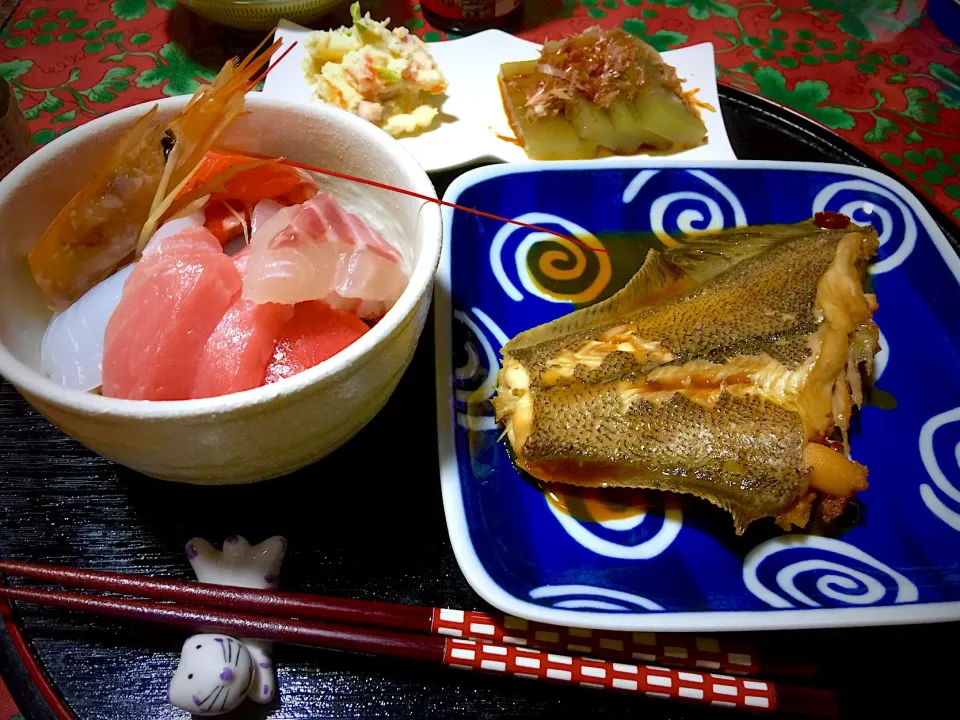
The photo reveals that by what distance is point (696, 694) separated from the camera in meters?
0.68

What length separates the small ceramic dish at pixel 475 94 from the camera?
4.75 ft

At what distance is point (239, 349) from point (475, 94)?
3.88 feet

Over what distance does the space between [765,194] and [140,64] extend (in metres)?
1.66

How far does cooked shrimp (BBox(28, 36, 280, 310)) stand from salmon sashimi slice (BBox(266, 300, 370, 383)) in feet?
0.78

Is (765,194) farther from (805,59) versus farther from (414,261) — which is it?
(805,59)

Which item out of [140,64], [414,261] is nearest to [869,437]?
[414,261]

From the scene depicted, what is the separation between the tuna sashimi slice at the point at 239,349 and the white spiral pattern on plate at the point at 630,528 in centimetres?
40

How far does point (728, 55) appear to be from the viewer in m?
1.93

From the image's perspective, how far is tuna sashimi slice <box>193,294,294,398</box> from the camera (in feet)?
2.14

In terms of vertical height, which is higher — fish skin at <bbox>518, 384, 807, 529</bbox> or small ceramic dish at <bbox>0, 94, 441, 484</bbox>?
small ceramic dish at <bbox>0, 94, 441, 484</bbox>

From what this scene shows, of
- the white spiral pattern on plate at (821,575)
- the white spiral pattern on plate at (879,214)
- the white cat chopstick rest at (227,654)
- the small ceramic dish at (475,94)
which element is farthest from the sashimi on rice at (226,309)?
the white spiral pattern on plate at (879,214)

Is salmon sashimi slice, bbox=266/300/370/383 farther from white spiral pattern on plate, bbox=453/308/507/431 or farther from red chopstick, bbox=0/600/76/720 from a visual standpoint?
red chopstick, bbox=0/600/76/720

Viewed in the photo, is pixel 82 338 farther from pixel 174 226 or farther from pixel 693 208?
pixel 693 208

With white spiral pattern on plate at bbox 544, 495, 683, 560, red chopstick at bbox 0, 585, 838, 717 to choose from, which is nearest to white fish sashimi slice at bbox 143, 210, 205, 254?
red chopstick at bbox 0, 585, 838, 717
